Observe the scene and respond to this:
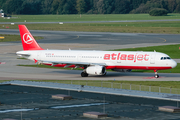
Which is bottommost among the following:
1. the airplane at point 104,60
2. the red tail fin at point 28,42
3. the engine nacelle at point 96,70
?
the engine nacelle at point 96,70

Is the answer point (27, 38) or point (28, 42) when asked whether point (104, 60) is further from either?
point (27, 38)

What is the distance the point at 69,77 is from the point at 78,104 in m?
29.9

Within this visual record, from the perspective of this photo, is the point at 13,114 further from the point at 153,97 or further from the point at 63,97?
the point at 153,97

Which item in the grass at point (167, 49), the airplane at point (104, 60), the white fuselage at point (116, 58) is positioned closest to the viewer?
the white fuselage at point (116, 58)

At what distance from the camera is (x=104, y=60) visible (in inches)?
2645

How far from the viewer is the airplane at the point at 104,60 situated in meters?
64.6

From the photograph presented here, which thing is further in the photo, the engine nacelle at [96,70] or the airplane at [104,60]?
the engine nacelle at [96,70]

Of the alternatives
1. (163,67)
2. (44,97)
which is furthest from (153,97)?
(163,67)

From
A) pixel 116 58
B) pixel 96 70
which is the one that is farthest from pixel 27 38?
pixel 116 58

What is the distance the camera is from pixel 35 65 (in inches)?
3334

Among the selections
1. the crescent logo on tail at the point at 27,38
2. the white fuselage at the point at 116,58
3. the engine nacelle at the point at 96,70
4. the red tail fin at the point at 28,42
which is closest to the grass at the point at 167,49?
the white fuselage at the point at 116,58

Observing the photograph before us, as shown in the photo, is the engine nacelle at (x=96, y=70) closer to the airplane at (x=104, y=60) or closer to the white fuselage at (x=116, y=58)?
the airplane at (x=104, y=60)

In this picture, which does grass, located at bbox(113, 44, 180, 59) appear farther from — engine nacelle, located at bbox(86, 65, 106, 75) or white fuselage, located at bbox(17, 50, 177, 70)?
engine nacelle, located at bbox(86, 65, 106, 75)

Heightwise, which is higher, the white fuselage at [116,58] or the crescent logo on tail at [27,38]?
the crescent logo on tail at [27,38]
